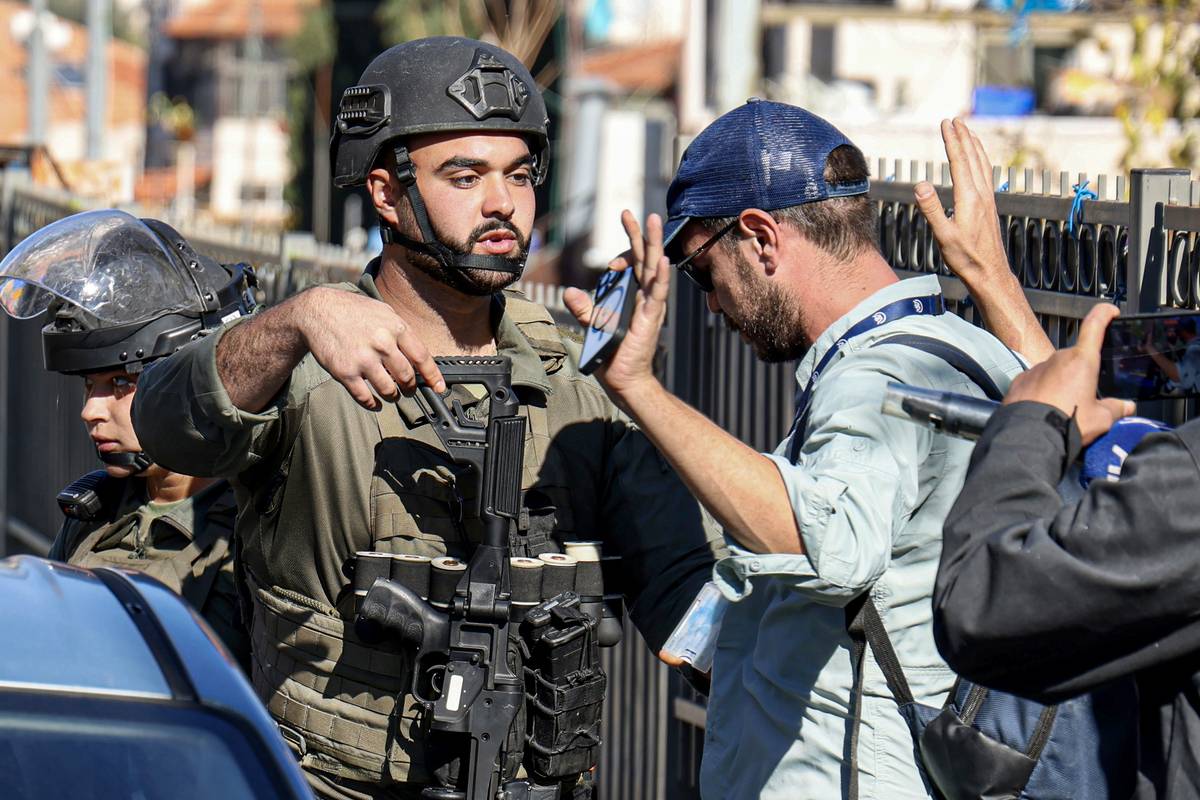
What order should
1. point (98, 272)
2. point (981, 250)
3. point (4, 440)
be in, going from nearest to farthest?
point (981, 250)
point (98, 272)
point (4, 440)

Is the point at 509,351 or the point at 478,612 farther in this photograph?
the point at 509,351

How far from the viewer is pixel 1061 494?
7.97 feet

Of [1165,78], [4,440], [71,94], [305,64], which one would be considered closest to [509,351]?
[4,440]

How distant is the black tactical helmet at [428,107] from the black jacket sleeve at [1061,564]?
1553 millimetres

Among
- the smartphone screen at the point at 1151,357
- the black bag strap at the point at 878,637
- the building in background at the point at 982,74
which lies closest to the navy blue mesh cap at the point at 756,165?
the black bag strap at the point at 878,637

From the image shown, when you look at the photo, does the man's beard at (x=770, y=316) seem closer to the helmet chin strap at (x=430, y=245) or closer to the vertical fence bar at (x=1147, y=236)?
the helmet chin strap at (x=430, y=245)

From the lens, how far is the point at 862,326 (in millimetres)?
2971

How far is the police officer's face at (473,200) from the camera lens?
3.57 m

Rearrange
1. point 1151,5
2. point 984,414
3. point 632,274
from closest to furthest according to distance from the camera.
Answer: point 984,414 → point 632,274 → point 1151,5

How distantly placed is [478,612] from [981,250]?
120 cm

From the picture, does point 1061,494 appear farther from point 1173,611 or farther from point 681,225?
point 681,225

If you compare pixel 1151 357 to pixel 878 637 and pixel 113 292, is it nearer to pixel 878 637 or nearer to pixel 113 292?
pixel 878 637

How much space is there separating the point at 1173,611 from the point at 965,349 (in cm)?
87

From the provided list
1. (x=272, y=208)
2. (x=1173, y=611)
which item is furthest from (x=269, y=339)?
(x=272, y=208)
